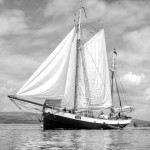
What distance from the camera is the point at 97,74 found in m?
71.4

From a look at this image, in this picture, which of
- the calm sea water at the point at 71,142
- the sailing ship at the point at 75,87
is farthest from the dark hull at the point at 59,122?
the calm sea water at the point at 71,142

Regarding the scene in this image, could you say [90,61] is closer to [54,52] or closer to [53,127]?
[54,52]

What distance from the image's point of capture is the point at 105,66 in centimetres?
7388

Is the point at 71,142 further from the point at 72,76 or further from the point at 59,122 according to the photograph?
the point at 72,76

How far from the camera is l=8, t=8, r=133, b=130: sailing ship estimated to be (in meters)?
53.8

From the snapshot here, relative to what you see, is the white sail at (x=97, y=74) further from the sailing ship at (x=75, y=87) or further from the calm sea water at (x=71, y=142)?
the calm sea water at (x=71, y=142)

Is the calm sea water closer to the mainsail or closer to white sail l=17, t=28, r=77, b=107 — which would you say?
white sail l=17, t=28, r=77, b=107

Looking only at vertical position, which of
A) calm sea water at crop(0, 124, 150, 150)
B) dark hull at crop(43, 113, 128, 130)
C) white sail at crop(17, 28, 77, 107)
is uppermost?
white sail at crop(17, 28, 77, 107)

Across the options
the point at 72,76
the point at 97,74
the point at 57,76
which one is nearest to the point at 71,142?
the point at 57,76

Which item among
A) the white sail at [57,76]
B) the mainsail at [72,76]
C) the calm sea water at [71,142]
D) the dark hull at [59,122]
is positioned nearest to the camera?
the calm sea water at [71,142]

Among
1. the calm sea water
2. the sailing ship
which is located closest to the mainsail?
the sailing ship

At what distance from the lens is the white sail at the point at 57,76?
5128cm

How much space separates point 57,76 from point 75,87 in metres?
7.83

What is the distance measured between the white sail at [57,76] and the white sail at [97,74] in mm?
5368
